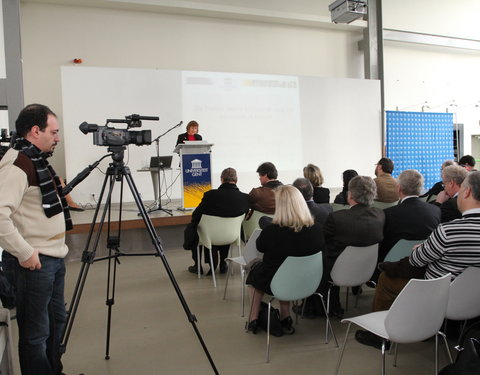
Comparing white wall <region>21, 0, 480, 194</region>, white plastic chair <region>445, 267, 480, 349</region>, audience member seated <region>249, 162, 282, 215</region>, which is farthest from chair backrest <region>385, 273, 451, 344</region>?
white wall <region>21, 0, 480, 194</region>

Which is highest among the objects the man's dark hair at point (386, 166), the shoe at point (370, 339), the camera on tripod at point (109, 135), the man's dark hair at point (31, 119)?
the man's dark hair at point (31, 119)

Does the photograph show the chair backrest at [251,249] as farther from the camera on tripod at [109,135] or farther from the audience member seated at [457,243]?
the camera on tripod at [109,135]

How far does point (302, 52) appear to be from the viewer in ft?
29.6

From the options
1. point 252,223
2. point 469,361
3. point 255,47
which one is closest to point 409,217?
point 469,361

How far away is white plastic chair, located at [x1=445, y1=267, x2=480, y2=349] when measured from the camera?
2.05 m

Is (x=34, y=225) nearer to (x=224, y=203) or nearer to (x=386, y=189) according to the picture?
(x=224, y=203)

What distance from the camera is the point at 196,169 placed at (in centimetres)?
564

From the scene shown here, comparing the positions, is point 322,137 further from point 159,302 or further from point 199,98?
point 159,302

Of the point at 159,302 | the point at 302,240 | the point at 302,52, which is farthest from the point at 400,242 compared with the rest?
the point at 302,52

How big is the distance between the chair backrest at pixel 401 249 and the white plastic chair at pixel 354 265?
111 millimetres

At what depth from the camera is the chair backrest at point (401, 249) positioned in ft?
9.34

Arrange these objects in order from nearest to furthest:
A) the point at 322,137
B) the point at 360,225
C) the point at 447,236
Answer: the point at 447,236 → the point at 360,225 → the point at 322,137

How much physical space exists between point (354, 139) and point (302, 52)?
221 centimetres

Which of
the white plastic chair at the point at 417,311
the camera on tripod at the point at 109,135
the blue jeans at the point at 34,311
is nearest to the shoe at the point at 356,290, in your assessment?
the white plastic chair at the point at 417,311
